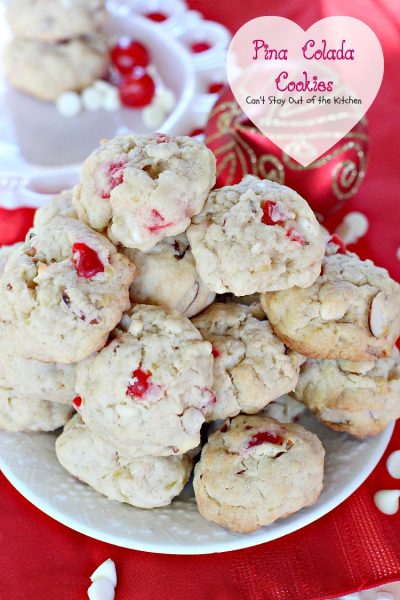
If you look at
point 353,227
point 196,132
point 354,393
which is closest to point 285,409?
point 354,393

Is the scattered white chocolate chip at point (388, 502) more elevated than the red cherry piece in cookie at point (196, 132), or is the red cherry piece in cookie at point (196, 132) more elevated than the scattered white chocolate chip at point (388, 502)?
the red cherry piece in cookie at point (196, 132)

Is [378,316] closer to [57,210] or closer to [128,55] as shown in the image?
[57,210]

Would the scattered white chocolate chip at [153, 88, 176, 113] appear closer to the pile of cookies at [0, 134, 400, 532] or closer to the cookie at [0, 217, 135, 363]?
the pile of cookies at [0, 134, 400, 532]

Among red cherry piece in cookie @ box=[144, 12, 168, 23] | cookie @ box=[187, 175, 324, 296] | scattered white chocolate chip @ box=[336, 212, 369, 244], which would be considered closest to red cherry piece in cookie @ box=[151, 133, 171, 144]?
cookie @ box=[187, 175, 324, 296]

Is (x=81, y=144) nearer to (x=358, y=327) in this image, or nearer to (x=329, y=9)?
(x=329, y=9)

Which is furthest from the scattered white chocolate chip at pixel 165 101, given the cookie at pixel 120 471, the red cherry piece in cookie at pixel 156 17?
the cookie at pixel 120 471

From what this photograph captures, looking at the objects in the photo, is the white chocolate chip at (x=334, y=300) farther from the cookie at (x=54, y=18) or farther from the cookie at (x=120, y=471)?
the cookie at (x=54, y=18)

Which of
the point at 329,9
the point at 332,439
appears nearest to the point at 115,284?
the point at 332,439
